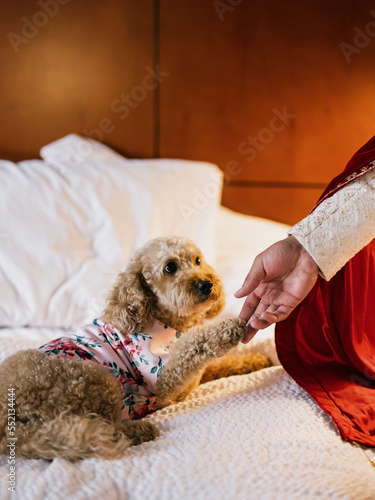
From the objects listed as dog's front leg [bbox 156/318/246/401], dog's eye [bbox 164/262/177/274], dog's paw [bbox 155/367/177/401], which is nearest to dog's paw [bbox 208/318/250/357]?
dog's front leg [bbox 156/318/246/401]

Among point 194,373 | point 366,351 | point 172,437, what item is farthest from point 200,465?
point 366,351

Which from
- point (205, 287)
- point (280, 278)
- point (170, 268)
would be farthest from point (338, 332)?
point (170, 268)

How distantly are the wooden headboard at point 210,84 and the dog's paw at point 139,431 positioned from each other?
4.68ft

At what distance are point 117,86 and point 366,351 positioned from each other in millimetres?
1540

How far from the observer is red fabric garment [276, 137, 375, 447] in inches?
41.3

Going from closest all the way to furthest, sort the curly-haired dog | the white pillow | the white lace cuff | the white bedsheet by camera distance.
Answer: the white bedsheet → the curly-haired dog → the white lace cuff → the white pillow

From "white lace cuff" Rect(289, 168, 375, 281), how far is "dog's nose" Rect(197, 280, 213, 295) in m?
0.26

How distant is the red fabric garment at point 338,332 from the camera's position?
1048 mm

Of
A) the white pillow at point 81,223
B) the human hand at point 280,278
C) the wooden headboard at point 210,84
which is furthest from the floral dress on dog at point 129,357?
the wooden headboard at point 210,84

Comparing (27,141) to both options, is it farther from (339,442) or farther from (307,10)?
(339,442)

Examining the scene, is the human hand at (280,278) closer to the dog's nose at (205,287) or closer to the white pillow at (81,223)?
the dog's nose at (205,287)

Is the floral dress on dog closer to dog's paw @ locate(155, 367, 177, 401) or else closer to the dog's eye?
dog's paw @ locate(155, 367, 177, 401)

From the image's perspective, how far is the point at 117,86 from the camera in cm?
203

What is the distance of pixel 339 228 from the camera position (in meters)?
0.97
